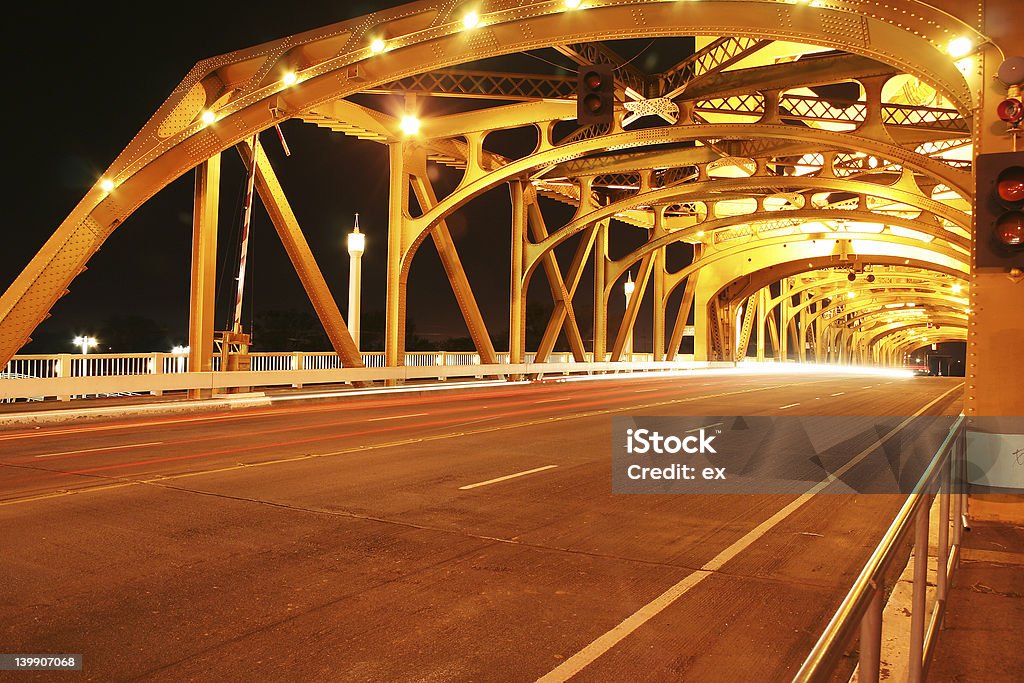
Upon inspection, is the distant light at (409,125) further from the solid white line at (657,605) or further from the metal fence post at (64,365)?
the solid white line at (657,605)

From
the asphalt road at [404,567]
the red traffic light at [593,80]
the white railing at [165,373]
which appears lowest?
the asphalt road at [404,567]

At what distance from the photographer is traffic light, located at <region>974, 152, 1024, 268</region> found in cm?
771

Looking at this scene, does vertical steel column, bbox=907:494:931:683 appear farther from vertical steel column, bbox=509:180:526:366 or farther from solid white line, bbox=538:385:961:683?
vertical steel column, bbox=509:180:526:366

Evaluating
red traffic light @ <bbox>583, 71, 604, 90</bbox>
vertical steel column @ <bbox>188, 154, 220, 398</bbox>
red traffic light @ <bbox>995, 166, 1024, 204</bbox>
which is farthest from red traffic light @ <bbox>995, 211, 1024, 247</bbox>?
vertical steel column @ <bbox>188, 154, 220, 398</bbox>

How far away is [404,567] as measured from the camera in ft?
20.6

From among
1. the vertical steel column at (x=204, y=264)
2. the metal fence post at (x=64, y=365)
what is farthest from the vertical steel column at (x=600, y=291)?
the metal fence post at (x=64, y=365)

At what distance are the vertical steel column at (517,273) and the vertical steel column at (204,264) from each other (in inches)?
637

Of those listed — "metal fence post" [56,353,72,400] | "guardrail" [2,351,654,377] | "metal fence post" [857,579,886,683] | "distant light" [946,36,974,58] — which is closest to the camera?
"metal fence post" [857,579,886,683]

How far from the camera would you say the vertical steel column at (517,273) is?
37094 mm

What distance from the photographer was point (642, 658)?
4.57 m

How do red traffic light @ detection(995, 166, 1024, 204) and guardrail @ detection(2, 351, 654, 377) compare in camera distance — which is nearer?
red traffic light @ detection(995, 166, 1024, 204)

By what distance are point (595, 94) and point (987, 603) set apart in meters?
9.64

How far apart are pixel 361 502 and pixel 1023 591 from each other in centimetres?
589

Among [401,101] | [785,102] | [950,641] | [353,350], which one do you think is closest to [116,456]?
[950,641]
